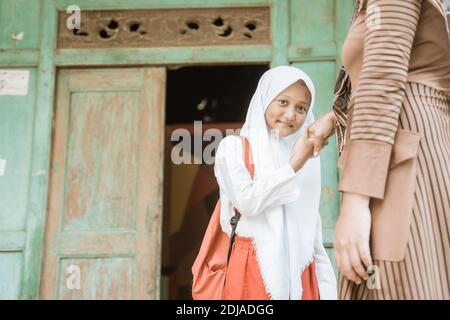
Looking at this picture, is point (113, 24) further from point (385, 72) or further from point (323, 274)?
point (385, 72)

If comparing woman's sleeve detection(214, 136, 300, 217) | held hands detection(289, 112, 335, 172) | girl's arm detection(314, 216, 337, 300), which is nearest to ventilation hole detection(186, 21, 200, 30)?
woman's sleeve detection(214, 136, 300, 217)

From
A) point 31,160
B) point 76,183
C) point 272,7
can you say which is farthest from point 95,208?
point 272,7

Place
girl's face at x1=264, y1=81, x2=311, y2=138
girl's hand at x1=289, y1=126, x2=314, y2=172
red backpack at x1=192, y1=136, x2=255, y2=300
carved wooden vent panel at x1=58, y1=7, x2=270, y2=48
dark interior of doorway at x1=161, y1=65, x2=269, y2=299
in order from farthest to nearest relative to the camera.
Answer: dark interior of doorway at x1=161, y1=65, x2=269, y2=299
carved wooden vent panel at x1=58, y1=7, x2=270, y2=48
girl's face at x1=264, y1=81, x2=311, y2=138
red backpack at x1=192, y1=136, x2=255, y2=300
girl's hand at x1=289, y1=126, x2=314, y2=172

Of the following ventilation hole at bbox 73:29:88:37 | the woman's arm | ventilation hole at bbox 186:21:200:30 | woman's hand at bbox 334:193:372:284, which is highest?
ventilation hole at bbox 186:21:200:30

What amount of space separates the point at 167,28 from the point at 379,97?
10.8ft

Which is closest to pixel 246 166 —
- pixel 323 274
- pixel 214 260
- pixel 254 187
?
pixel 254 187

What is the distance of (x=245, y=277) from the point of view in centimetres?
260

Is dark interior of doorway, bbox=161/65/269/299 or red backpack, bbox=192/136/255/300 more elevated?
dark interior of doorway, bbox=161/65/269/299

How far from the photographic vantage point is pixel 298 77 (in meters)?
2.91

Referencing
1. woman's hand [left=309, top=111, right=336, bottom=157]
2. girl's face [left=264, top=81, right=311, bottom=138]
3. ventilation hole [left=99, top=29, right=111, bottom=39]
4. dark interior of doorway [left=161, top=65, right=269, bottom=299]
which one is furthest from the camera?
dark interior of doorway [left=161, top=65, right=269, bottom=299]

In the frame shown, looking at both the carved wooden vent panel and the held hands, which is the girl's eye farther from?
the carved wooden vent panel

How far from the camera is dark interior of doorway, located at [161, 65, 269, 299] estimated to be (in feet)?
21.8

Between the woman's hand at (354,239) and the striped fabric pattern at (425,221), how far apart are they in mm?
39
